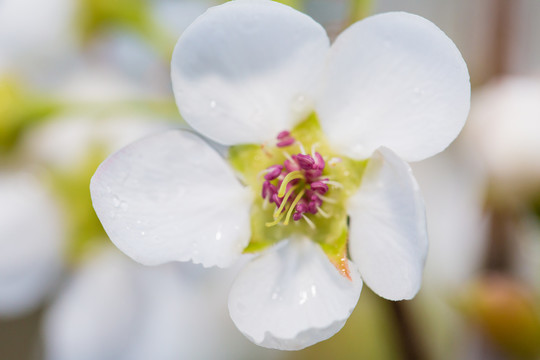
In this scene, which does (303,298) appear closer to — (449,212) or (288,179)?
(288,179)

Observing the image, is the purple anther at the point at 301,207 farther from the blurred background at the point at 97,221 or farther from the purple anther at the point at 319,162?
the blurred background at the point at 97,221

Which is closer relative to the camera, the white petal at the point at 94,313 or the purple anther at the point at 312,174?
the purple anther at the point at 312,174

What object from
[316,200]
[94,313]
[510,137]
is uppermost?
[316,200]

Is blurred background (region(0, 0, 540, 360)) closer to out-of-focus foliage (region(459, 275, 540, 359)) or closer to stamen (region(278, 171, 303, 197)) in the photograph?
out-of-focus foliage (region(459, 275, 540, 359))

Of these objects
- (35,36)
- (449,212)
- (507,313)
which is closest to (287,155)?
(507,313)

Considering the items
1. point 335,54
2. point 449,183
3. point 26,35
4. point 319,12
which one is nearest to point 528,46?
point 449,183

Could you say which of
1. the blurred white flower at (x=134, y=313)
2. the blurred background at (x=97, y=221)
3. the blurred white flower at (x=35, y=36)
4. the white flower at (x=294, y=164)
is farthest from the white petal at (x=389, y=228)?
the blurred white flower at (x=35, y=36)
